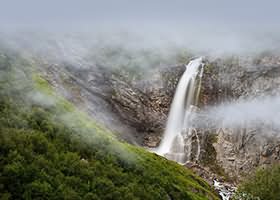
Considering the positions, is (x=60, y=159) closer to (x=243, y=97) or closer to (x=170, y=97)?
(x=170, y=97)

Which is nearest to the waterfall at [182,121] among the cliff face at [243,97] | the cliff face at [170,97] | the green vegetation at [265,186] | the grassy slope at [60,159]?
the cliff face at [170,97]

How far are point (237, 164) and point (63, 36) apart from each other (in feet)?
165

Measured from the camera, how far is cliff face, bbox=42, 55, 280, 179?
267 feet

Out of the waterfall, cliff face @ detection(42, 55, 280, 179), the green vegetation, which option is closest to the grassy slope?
the green vegetation

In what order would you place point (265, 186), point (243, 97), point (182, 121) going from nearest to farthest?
1. point (265, 186)
2. point (182, 121)
3. point (243, 97)

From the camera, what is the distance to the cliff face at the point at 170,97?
81.4m

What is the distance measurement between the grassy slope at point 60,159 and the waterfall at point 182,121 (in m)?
25.3

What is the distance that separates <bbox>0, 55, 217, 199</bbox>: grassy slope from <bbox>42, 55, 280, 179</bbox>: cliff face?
924 inches

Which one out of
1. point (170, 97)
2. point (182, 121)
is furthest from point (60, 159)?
point (170, 97)

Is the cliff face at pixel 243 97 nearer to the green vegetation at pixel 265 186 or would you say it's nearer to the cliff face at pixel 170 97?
the cliff face at pixel 170 97

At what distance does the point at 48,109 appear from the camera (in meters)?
51.4

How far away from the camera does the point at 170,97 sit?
93375 mm

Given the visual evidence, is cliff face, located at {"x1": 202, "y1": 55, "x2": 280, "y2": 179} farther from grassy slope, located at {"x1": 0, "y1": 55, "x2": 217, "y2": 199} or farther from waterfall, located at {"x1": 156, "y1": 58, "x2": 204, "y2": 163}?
grassy slope, located at {"x1": 0, "y1": 55, "x2": 217, "y2": 199}

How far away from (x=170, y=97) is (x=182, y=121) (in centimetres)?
669
